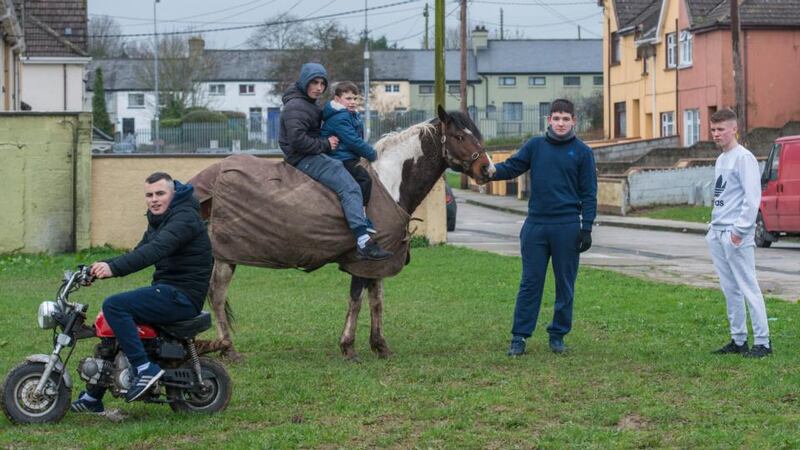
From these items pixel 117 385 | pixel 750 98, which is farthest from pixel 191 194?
pixel 750 98

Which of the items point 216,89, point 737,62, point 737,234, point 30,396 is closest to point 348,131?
point 737,234

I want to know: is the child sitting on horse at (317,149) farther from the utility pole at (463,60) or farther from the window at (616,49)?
the window at (616,49)

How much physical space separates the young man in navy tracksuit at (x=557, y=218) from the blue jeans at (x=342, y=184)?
149 centimetres

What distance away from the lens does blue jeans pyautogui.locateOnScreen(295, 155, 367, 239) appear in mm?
10781

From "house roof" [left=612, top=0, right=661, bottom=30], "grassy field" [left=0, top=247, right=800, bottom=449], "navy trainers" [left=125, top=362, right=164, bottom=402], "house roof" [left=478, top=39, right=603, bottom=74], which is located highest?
"house roof" [left=478, top=39, right=603, bottom=74]

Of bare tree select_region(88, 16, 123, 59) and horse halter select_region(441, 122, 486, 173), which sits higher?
bare tree select_region(88, 16, 123, 59)

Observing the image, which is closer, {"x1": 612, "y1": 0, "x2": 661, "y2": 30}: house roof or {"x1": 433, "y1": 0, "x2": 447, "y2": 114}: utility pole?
{"x1": 433, "y1": 0, "x2": 447, "y2": 114}: utility pole

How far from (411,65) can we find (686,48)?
46.5m

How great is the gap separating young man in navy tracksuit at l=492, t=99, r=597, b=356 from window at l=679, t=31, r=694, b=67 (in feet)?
145

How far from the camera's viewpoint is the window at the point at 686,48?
177 ft

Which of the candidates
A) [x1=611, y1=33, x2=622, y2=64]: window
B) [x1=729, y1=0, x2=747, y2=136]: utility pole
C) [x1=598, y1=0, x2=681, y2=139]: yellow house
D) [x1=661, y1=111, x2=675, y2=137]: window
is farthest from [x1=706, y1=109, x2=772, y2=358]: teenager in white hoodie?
[x1=611, y1=33, x2=622, y2=64]: window

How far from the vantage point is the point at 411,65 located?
99500 mm

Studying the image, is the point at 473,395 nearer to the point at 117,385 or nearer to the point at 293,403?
the point at 293,403

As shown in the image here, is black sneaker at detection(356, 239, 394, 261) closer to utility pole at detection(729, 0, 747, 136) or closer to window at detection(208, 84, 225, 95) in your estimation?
utility pole at detection(729, 0, 747, 136)
